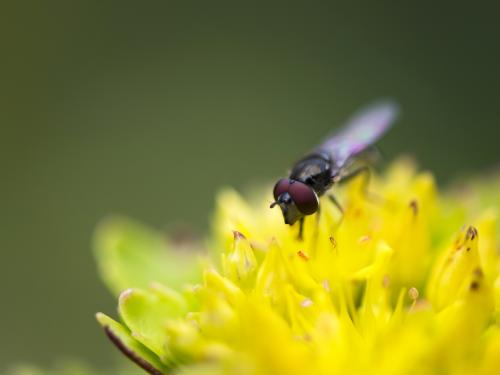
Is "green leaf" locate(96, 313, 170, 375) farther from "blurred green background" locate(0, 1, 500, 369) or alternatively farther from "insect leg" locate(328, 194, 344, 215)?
"blurred green background" locate(0, 1, 500, 369)

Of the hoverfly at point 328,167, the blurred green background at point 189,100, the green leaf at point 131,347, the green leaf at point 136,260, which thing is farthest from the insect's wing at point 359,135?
the blurred green background at point 189,100

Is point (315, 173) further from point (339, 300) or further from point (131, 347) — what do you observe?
point (131, 347)

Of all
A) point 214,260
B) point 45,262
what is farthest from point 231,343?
point 45,262

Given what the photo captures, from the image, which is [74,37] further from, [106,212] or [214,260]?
[214,260]

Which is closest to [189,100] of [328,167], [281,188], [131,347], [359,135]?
[359,135]

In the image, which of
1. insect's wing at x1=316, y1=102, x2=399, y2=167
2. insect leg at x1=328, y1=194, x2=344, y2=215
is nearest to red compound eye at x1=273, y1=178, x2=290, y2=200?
insect leg at x1=328, y1=194, x2=344, y2=215

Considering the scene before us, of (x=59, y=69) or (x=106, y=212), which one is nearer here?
(x=106, y=212)
